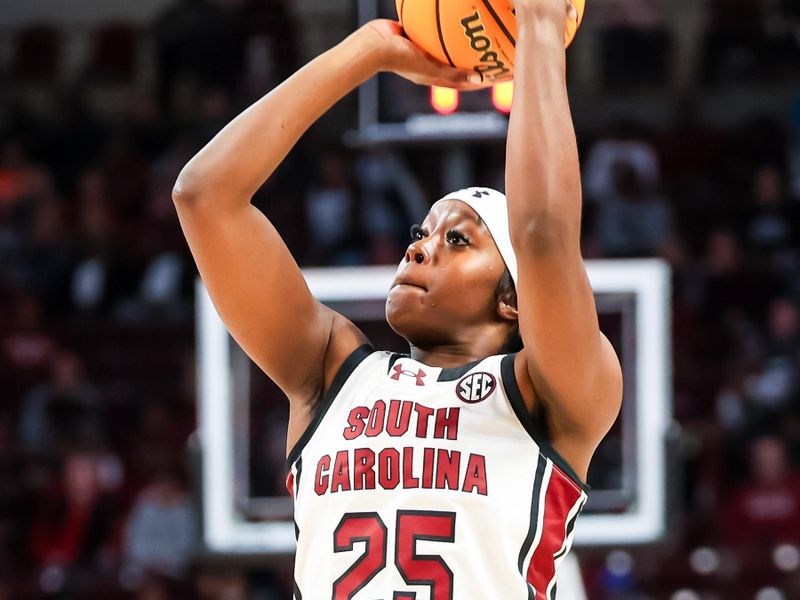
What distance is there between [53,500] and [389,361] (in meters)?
7.22

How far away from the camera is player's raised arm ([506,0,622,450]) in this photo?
8.13ft

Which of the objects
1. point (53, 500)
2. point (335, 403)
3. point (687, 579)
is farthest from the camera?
point (53, 500)

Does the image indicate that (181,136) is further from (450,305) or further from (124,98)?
(450,305)

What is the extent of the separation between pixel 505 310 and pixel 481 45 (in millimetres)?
548

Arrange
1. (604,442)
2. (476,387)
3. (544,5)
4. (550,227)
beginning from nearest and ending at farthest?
(550,227), (544,5), (476,387), (604,442)

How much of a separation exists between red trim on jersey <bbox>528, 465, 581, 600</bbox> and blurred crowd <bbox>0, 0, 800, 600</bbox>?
4772 mm

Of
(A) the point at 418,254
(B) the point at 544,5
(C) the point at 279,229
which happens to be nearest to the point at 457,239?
(A) the point at 418,254

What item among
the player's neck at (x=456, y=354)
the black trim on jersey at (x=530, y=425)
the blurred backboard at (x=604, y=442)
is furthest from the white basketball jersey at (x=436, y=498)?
the blurred backboard at (x=604, y=442)

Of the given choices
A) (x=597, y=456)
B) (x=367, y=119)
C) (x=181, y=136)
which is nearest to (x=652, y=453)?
(x=597, y=456)

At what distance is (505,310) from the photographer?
2926 mm

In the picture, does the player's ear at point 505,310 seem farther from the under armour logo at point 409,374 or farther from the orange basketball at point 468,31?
the orange basketball at point 468,31

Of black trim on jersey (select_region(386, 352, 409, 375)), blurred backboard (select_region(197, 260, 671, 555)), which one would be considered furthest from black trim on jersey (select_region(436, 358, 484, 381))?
blurred backboard (select_region(197, 260, 671, 555))

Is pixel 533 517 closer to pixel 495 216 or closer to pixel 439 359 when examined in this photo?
pixel 439 359

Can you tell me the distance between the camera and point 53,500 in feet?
31.7
